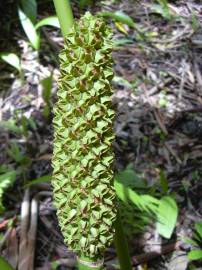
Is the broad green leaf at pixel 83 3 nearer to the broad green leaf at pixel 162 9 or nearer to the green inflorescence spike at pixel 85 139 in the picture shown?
the broad green leaf at pixel 162 9

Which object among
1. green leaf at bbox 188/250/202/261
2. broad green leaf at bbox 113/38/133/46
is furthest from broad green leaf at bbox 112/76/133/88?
green leaf at bbox 188/250/202/261

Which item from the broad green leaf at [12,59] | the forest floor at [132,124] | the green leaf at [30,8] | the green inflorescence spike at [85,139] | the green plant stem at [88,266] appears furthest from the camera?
the green leaf at [30,8]

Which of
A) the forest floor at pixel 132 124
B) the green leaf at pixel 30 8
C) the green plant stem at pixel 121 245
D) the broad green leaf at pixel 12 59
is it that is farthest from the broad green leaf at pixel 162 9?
the green plant stem at pixel 121 245

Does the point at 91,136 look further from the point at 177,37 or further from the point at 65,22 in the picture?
the point at 177,37

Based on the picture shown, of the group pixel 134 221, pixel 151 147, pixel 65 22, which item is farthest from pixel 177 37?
pixel 65 22

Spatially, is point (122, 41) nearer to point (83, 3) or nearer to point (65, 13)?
point (83, 3)
